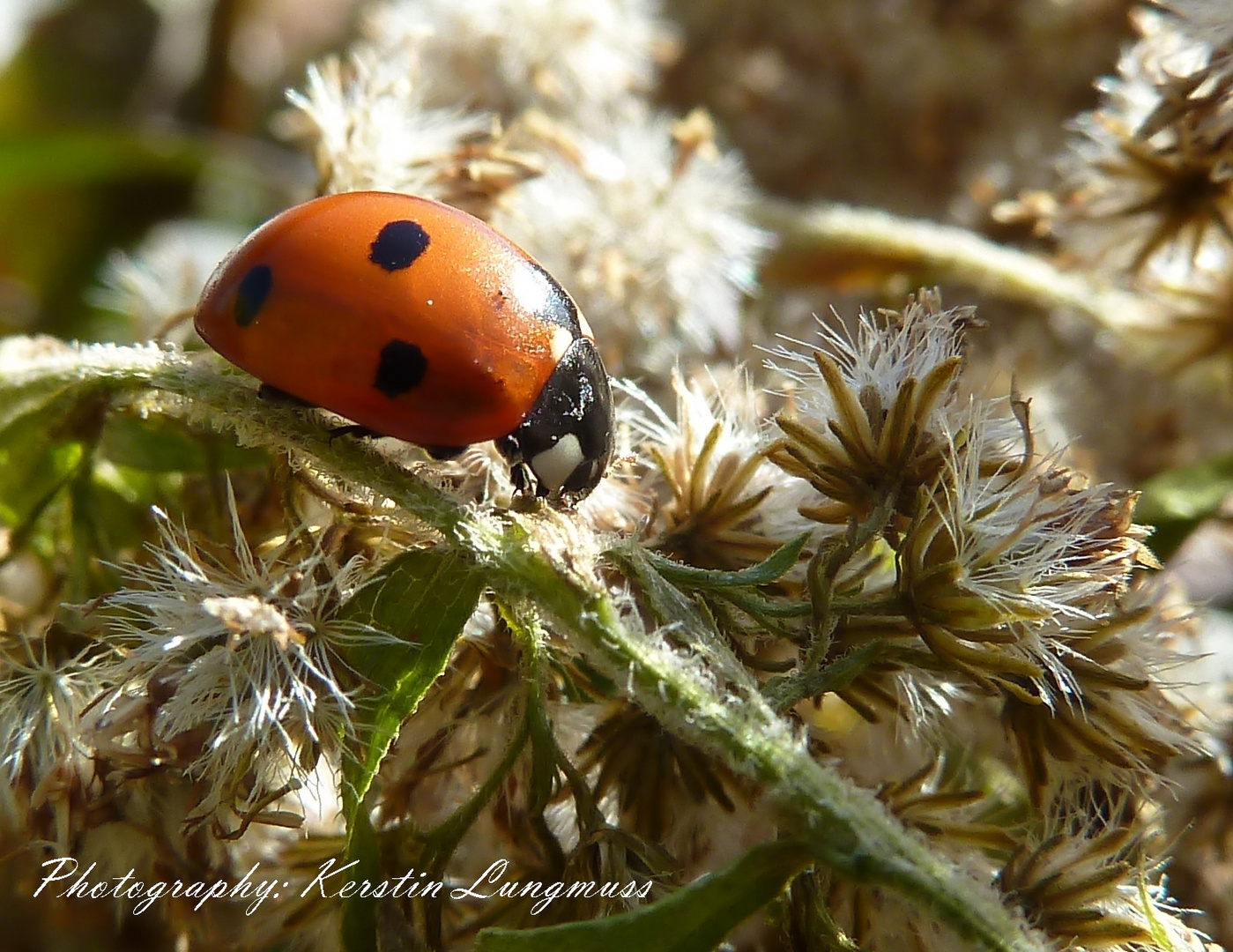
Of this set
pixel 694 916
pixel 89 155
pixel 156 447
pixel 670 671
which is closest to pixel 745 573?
pixel 670 671

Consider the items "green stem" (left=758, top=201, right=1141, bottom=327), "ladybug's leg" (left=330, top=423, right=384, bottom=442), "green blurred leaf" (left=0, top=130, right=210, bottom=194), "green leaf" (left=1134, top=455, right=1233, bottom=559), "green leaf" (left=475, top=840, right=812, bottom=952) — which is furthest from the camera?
"green blurred leaf" (left=0, top=130, right=210, bottom=194)

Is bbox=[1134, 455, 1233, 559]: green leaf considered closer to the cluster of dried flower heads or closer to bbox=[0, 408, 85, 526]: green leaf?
the cluster of dried flower heads

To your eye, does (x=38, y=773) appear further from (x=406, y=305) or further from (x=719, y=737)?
(x=719, y=737)

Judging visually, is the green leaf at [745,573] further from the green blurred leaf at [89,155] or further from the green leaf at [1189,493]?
the green blurred leaf at [89,155]

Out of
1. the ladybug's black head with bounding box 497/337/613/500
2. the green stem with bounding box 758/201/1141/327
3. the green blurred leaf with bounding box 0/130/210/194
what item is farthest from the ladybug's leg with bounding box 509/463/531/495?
the green blurred leaf with bounding box 0/130/210/194

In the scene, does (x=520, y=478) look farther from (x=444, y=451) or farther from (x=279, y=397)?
(x=279, y=397)

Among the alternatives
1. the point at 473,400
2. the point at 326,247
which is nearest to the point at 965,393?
the point at 473,400

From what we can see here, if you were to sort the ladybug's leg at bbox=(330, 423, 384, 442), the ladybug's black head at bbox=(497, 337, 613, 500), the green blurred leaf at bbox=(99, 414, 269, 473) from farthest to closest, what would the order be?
1. the green blurred leaf at bbox=(99, 414, 269, 473)
2. the ladybug's black head at bbox=(497, 337, 613, 500)
3. the ladybug's leg at bbox=(330, 423, 384, 442)
